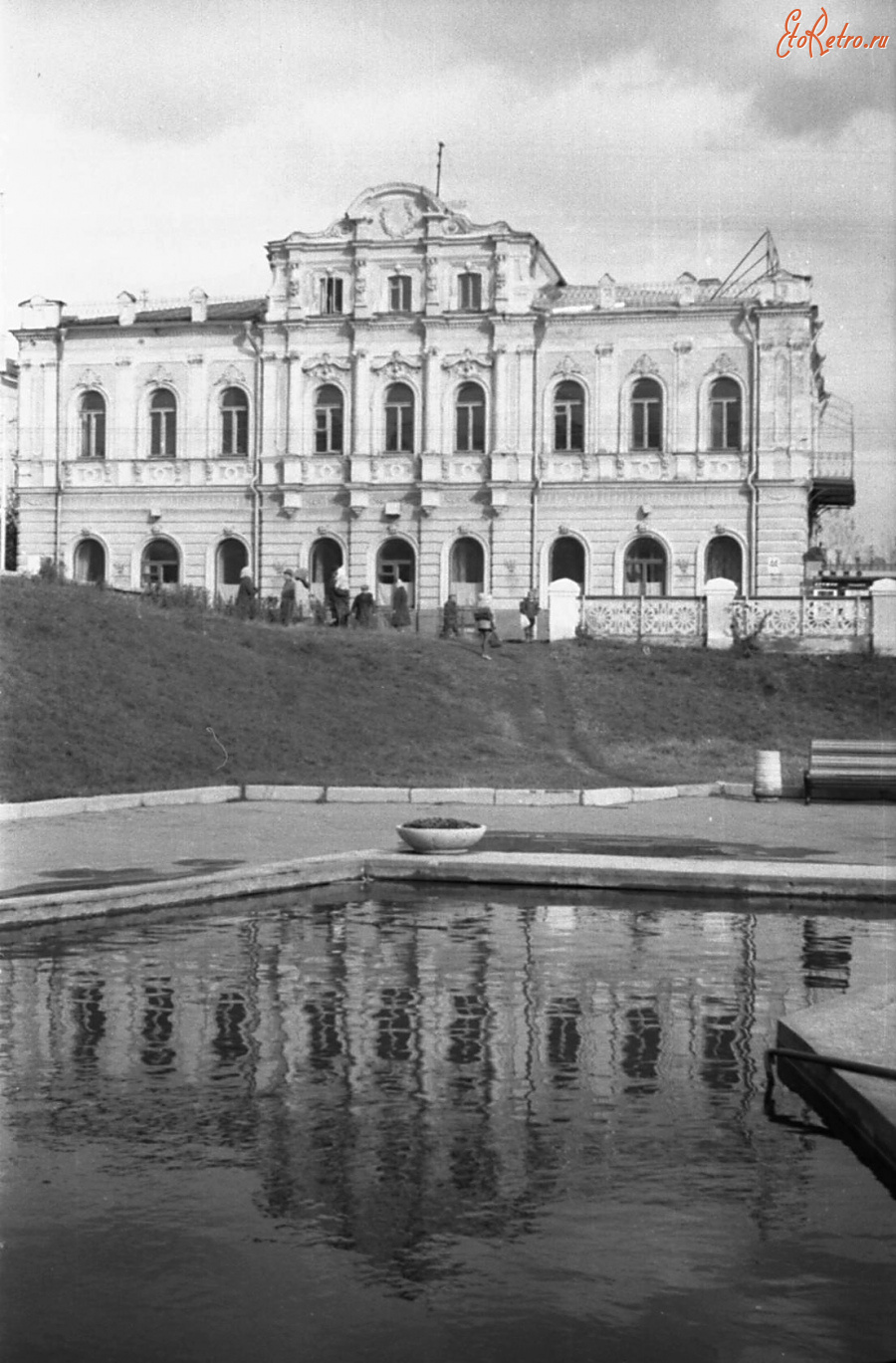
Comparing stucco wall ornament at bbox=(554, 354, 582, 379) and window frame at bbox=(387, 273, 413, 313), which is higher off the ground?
window frame at bbox=(387, 273, 413, 313)

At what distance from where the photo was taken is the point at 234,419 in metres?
48.4

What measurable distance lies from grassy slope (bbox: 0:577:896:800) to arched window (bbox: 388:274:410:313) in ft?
50.6

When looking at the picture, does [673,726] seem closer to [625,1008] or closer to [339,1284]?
[625,1008]

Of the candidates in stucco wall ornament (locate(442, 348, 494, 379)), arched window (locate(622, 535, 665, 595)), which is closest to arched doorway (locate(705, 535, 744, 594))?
arched window (locate(622, 535, 665, 595))

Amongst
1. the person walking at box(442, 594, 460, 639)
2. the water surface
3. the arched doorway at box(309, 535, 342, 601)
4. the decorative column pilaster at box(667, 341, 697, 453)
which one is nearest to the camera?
the water surface

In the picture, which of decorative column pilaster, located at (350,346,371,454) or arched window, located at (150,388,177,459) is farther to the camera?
arched window, located at (150,388,177,459)

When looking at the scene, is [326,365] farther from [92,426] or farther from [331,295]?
[92,426]

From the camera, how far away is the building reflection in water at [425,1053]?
6.17 metres

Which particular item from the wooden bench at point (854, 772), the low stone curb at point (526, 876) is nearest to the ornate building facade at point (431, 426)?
the wooden bench at point (854, 772)

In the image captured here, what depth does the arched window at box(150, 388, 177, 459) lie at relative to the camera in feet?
160

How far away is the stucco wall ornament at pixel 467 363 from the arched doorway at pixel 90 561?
10940 millimetres

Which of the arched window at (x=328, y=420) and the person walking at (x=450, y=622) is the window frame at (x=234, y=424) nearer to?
the arched window at (x=328, y=420)

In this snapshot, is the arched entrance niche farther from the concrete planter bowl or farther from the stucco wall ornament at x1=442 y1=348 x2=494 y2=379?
the concrete planter bowl

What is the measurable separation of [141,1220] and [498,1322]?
4.44 ft
